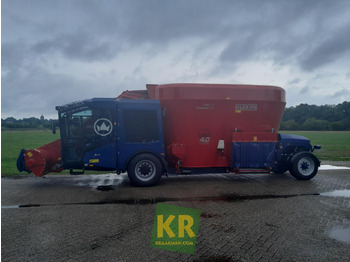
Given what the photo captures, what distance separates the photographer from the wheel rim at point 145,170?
7.57 m

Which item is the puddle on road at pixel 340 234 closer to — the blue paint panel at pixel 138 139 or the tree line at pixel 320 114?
the blue paint panel at pixel 138 139

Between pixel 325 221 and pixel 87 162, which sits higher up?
pixel 87 162

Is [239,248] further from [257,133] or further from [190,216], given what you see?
[257,133]

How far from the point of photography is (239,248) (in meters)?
3.87

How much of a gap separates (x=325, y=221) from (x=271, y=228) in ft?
4.06

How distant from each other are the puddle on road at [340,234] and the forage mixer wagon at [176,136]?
375 centimetres

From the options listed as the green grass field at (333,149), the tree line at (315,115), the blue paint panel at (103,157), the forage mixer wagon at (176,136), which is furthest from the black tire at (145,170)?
the tree line at (315,115)

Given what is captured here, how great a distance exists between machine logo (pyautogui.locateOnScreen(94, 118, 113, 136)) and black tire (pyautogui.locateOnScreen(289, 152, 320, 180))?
6166 millimetres

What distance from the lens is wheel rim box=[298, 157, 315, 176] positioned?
8.71 meters

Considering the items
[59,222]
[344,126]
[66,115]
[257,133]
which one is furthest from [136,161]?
[344,126]

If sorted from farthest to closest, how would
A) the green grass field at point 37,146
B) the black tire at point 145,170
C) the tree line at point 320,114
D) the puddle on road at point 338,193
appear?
the tree line at point 320,114 → the green grass field at point 37,146 → the black tire at point 145,170 → the puddle on road at point 338,193

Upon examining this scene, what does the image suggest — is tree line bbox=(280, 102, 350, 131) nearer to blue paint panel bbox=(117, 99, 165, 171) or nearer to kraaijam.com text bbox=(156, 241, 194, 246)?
blue paint panel bbox=(117, 99, 165, 171)

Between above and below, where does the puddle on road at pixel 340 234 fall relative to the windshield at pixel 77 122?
below

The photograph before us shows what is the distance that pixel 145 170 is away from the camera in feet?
25.0
